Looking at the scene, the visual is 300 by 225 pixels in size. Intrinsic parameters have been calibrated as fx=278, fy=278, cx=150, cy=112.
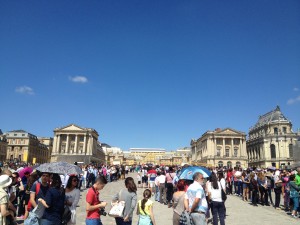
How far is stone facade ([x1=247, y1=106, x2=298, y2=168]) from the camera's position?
77.0m

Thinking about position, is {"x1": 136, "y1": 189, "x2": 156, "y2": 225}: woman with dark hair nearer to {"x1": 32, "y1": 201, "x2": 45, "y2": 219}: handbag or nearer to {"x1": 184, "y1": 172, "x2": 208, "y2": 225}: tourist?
{"x1": 184, "y1": 172, "x2": 208, "y2": 225}: tourist

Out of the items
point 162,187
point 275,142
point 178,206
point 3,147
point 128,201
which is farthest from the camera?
point 3,147

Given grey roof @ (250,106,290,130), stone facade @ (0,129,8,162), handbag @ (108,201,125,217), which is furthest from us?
stone facade @ (0,129,8,162)

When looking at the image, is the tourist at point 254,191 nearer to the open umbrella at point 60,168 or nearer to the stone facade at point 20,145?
the open umbrella at point 60,168

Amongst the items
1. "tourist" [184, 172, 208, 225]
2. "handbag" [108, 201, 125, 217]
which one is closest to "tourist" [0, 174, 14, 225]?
"handbag" [108, 201, 125, 217]

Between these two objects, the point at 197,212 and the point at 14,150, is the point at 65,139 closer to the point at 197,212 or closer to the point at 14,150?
the point at 14,150

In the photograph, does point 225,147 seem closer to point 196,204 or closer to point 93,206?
point 196,204

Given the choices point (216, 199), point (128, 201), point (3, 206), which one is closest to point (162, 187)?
point (216, 199)

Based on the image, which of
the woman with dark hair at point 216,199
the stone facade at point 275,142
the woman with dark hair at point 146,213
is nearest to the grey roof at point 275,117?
the stone facade at point 275,142

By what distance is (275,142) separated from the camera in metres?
79.4

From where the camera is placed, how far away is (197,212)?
6012 mm

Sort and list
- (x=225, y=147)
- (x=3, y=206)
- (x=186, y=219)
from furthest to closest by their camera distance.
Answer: (x=225, y=147), (x=186, y=219), (x=3, y=206)

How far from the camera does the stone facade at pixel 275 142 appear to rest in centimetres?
7700

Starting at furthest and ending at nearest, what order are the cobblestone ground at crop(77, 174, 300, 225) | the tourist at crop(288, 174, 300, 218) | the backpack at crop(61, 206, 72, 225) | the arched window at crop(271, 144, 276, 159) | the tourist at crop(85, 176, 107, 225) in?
the arched window at crop(271, 144, 276, 159)
the tourist at crop(288, 174, 300, 218)
the cobblestone ground at crop(77, 174, 300, 225)
the tourist at crop(85, 176, 107, 225)
the backpack at crop(61, 206, 72, 225)
